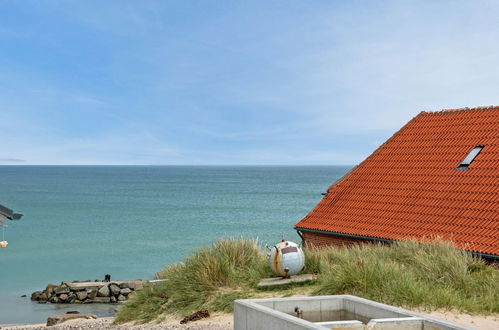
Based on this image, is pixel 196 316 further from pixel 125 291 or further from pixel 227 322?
pixel 125 291

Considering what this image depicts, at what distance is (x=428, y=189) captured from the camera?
2462 centimetres

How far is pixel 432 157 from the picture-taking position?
2620 centimetres

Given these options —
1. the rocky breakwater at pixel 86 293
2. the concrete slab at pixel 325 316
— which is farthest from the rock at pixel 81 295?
the concrete slab at pixel 325 316

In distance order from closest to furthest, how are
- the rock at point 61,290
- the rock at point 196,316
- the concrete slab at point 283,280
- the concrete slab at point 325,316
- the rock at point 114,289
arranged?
1. the concrete slab at point 325,316
2. the rock at point 196,316
3. the concrete slab at point 283,280
4. the rock at point 114,289
5. the rock at point 61,290

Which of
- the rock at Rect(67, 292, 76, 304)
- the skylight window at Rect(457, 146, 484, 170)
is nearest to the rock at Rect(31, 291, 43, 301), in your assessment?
the rock at Rect(67, 292, 76, 304)

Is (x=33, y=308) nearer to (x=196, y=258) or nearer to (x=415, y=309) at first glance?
(x=196, y=258)

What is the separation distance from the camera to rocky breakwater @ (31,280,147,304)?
38.0m

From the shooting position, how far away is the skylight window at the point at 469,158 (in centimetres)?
2448

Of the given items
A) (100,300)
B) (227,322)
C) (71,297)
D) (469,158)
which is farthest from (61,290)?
(227,322)

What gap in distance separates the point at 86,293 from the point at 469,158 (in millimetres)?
25511

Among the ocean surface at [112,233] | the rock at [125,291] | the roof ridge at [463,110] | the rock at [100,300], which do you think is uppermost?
the roof ridge at [463,110]

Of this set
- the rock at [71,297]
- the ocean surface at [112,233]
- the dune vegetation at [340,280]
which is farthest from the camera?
the ocean surface at [112,233]

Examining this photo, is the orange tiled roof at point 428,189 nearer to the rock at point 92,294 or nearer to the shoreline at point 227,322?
the shoreline at point 227,322

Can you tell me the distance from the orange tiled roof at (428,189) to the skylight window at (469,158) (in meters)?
0.20
